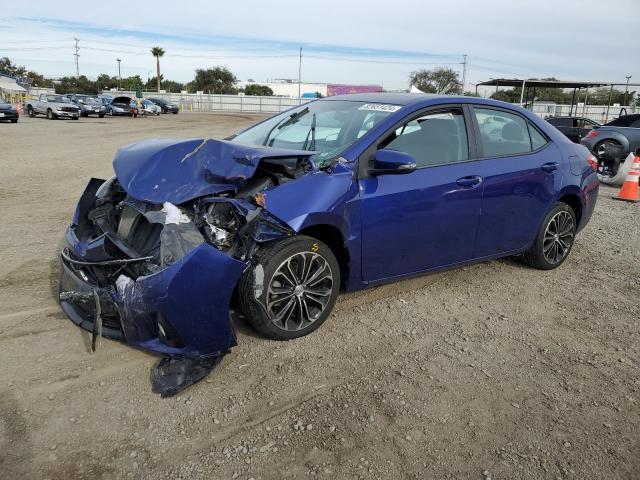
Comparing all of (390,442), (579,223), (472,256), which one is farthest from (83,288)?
(579,223)

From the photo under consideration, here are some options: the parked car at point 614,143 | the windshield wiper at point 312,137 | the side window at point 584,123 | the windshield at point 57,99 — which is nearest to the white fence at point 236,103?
the windshield at point 57,99

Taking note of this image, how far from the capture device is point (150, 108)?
43781 millimetres

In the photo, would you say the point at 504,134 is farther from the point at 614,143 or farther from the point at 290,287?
the point at 614,143

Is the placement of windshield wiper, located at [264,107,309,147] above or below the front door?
above

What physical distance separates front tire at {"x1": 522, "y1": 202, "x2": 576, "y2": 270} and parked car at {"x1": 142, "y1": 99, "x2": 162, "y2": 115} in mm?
41427

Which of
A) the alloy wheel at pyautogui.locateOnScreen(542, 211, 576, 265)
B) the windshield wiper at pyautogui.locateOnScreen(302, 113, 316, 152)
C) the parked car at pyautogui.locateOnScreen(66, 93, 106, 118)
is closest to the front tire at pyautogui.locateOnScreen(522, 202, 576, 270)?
the alloy wheel at pyautogui.locateOnScreen(542, 211, 576, 265)

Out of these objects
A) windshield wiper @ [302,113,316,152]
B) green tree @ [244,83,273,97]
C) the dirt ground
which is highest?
green tree @ [244,83,273,97]

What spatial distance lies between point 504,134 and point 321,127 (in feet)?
5.51

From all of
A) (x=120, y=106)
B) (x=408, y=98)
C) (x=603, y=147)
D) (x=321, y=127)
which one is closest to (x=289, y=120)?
(x=321, y=127)

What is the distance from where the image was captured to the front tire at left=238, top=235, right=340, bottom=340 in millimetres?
3398

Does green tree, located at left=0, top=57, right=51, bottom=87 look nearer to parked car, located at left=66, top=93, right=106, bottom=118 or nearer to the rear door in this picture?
parked car, located at left=66, top=93, right=106, bottom=118

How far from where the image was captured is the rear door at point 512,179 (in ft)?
14.9

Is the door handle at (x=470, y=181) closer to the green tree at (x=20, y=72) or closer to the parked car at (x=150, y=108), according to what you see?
the parked car at (x=150, y=108)

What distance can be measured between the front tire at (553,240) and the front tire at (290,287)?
2439 mm
